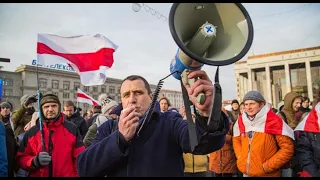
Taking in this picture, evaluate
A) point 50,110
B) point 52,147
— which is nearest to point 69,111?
point 50,110

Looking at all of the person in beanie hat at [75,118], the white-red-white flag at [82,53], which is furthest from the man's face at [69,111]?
the white-red-white flag at [82,53]

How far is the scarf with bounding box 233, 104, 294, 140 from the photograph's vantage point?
3654 millimetres

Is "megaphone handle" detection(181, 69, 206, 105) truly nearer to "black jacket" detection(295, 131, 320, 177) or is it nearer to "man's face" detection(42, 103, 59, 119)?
"black jacket" detection(295, 131, 320, 177)

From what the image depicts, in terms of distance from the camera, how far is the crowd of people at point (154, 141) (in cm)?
172

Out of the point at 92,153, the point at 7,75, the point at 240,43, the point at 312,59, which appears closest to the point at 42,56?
the point at 92,153

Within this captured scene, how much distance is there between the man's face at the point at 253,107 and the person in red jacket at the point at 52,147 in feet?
8.32

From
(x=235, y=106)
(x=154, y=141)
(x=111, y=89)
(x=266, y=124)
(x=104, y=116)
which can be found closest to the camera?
(x=154, y=141)

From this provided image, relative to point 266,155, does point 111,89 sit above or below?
above

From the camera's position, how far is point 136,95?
6.82 ft

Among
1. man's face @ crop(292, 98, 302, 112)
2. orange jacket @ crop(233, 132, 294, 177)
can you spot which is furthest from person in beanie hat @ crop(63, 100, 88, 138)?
man's face @ crop(292, 98, 302, 112)

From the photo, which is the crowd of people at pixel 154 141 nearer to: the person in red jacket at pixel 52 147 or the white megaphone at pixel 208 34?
the person in red jacket at pixel 52 147

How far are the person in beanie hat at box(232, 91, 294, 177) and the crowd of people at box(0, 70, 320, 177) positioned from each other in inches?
0.5

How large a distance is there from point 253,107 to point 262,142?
563 mm

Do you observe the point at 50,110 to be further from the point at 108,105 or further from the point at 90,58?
the point at 90,58
